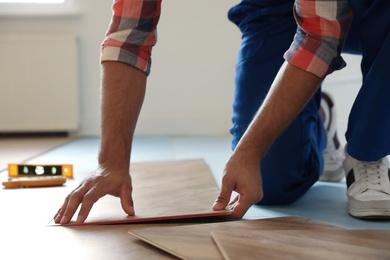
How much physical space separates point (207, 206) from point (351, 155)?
1.23 ft

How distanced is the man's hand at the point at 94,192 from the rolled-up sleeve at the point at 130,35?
264 mm

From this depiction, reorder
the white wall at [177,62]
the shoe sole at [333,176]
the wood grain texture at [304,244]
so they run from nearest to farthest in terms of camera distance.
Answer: the wood grain texture at [304,244]
the shoe sole at [333,176]
the white wall at [177,62]

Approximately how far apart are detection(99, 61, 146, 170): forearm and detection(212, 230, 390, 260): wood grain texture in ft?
A: 1.00

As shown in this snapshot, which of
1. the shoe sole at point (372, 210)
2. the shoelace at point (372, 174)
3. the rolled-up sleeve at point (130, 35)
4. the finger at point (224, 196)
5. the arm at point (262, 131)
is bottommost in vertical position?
the shoe sole at point (372, 210)

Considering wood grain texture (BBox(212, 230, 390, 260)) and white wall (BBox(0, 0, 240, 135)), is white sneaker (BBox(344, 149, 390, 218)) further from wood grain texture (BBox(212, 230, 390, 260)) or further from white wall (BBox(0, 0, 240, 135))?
white wall (BBox(0, 0, 240, 135))

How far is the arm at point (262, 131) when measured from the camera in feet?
3.53

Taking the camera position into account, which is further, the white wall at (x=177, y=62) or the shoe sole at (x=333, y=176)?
the white wall at (x=177, y=62)

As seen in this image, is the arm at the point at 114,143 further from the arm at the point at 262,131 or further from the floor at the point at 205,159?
the floor at the point at 205,159

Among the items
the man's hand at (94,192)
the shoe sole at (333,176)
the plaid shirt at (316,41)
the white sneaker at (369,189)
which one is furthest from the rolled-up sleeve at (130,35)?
the shoe sole at (333,176)

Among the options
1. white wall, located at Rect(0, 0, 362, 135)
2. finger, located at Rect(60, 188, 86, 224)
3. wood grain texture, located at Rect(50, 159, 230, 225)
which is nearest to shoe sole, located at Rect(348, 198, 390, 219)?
wood grain texture, located at Rect(50, 159, 230, 225)

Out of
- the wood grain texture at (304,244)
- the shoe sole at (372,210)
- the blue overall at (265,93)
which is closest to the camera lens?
the wood grain texture at (304,244)

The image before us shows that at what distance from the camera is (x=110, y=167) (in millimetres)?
1130

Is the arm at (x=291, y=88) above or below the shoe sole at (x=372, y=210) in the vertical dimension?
above

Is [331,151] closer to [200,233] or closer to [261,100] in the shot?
[261,100]
